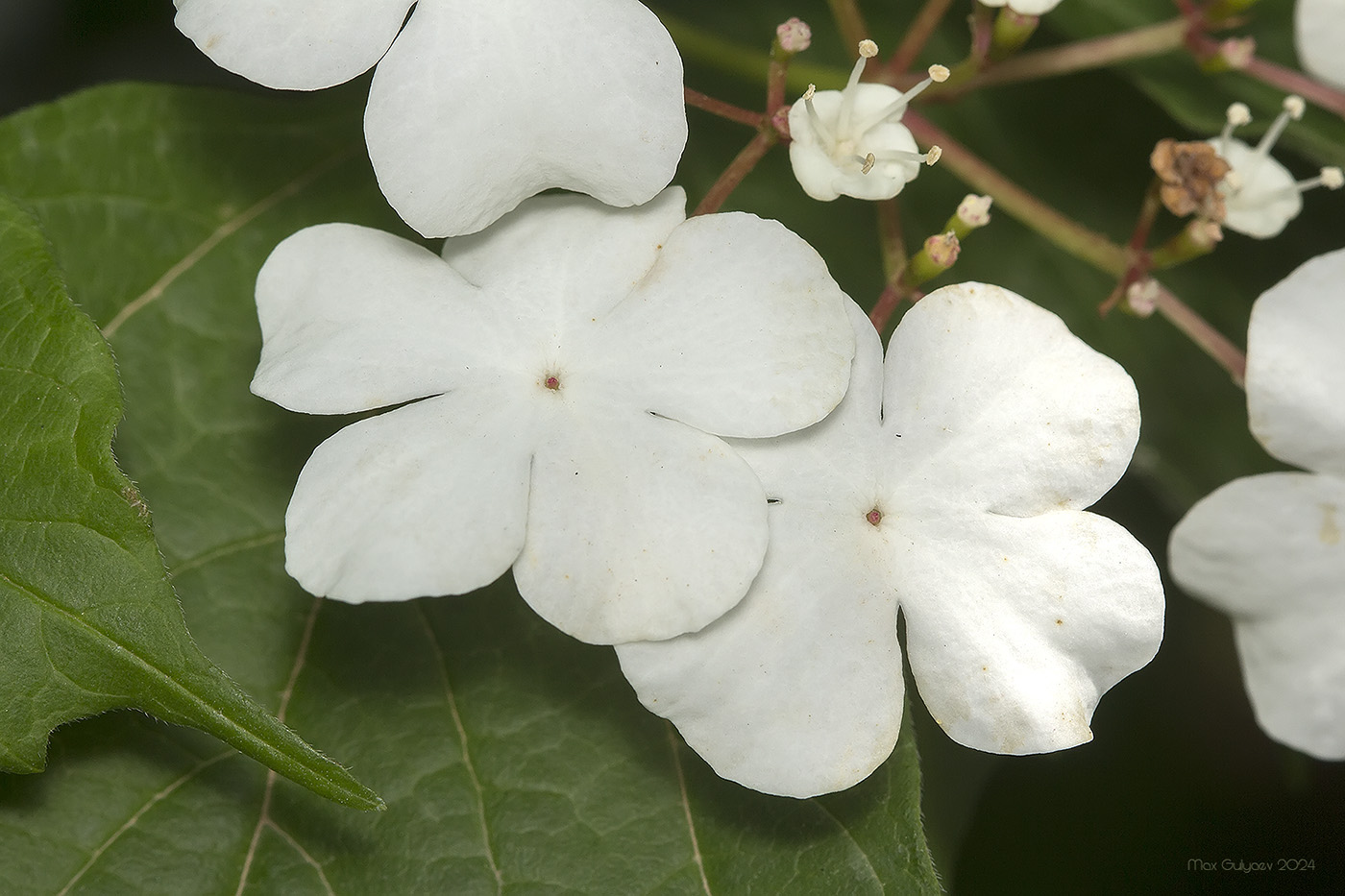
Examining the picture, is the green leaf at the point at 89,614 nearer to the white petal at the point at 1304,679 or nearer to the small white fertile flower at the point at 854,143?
the small white fertile flower at the point at 854,143

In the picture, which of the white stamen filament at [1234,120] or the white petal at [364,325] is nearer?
the white petal at [364,325]

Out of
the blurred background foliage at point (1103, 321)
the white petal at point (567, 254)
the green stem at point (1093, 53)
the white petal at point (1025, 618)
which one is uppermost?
the green stem at point (1093, 53)

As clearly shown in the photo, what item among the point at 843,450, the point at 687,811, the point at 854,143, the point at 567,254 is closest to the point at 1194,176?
the point at 854,143

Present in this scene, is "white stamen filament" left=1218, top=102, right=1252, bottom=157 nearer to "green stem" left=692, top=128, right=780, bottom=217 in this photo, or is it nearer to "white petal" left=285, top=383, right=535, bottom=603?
"green stem" left=692, top=128, right=780, bottom=217

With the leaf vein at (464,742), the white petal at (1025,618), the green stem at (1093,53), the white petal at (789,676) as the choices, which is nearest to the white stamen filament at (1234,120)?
the green stem at (1093,53)

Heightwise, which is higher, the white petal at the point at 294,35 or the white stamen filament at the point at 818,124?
the white petal at the point at 294,35

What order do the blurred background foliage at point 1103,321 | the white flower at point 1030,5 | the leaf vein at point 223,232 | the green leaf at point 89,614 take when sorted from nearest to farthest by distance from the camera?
the green leaf at point 89,614, the white flower at point 1030,5, the leaf vein at point 223,232, the blurred background foliage at point 1103,321

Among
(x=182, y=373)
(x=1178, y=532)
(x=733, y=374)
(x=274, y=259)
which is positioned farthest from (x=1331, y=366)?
(x=182, y=373)
